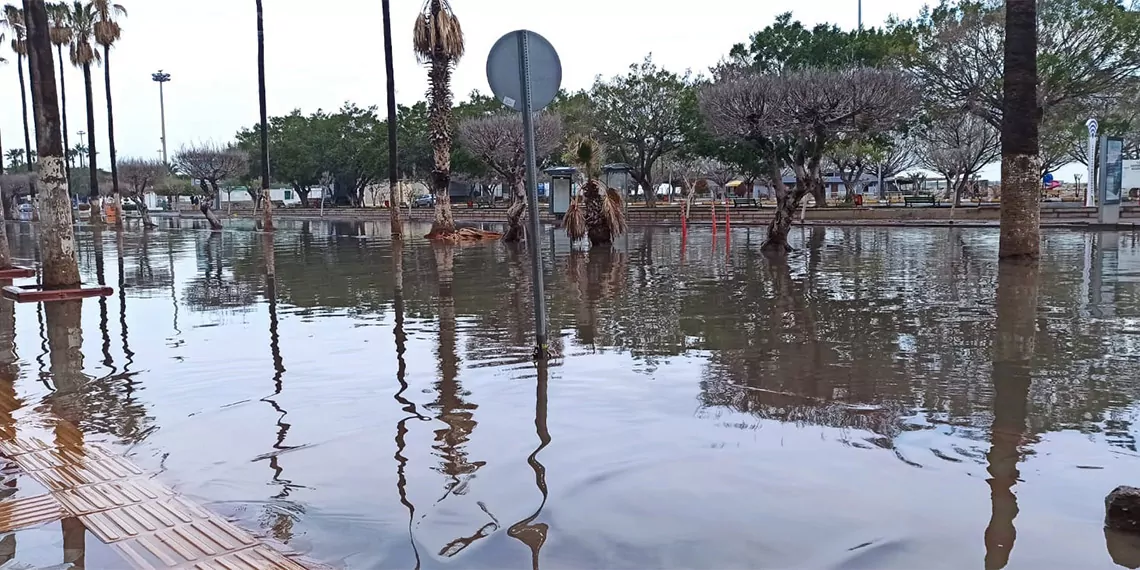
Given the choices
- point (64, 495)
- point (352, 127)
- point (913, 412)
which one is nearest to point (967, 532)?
point (913, 412)

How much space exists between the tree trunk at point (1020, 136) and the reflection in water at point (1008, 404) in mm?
3732

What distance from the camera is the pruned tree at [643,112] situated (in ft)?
157

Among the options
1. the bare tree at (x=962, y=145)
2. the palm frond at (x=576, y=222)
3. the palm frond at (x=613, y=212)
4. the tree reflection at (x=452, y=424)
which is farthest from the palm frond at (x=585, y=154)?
the bare tree at (x=962, y=145)

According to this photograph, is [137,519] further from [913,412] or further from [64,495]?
[913,412]

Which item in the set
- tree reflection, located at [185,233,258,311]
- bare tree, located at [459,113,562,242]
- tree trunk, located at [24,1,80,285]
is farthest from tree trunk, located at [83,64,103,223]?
tree trunk, located at [24,1,80,285]

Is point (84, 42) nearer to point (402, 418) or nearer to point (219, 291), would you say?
point (219, 291)

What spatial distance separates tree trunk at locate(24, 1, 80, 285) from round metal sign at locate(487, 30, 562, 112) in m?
8.91

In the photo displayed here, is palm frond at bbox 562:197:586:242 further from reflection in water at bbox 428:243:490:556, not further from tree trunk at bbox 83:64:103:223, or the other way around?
tree trunk at bbox 83:64:103:223

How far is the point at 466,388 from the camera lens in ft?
20.3

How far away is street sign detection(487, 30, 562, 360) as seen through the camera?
6.26 meters

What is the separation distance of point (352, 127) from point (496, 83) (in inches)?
2695

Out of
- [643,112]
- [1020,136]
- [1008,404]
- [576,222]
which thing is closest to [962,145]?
[643,112]

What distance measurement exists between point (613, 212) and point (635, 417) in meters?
15.8

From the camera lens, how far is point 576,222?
69.8 feet
